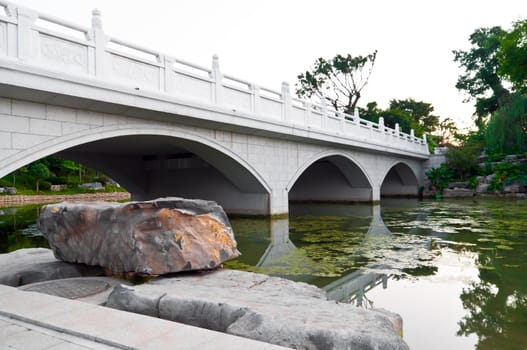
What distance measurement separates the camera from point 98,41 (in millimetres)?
6395

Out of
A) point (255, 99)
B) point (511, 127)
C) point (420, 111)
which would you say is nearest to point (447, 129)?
point (420, 111)

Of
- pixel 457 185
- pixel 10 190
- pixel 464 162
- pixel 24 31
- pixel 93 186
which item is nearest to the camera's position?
pixel 24 31

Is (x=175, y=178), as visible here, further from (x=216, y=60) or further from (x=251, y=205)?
(x=216, y=60)

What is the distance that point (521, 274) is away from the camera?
450 cm

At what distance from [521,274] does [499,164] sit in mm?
17462

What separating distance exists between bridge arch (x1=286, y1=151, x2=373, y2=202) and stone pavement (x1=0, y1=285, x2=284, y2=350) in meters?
12.8

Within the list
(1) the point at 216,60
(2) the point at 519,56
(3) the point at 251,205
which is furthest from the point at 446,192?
(1) the point at 216,60

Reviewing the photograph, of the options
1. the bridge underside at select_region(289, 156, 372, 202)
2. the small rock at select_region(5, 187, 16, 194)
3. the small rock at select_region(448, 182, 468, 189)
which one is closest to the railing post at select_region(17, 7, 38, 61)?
the bridge underside at select_region(289, 156, 372, 202)

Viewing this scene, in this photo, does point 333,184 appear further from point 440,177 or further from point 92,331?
point 92,331

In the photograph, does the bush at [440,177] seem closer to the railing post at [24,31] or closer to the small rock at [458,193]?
the small rock at [458,193]

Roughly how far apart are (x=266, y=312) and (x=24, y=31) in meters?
5.37

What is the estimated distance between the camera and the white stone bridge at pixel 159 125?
5699mm

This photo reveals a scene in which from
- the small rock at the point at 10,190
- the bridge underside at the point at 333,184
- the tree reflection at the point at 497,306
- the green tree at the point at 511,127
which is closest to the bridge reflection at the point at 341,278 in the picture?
the tree reflection at the point at 497,306

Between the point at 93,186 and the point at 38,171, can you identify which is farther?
the point at 93,186
